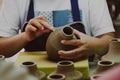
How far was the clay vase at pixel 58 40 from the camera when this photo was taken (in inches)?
32.7

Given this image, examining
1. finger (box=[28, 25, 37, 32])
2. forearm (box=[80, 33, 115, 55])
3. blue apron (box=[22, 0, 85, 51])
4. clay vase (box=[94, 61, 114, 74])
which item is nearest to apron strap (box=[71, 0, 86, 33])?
blue apron (box=[22, 0, 85, 51])

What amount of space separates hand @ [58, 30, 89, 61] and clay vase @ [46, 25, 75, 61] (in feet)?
0.05

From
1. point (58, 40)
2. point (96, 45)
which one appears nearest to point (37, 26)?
point (58, 40)

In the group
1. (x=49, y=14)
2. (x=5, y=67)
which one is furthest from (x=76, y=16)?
(x=5, y=67)

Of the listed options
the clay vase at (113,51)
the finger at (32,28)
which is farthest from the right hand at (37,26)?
Result: the clay vase at (113,51)

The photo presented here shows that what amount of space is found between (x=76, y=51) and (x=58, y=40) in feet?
0.24

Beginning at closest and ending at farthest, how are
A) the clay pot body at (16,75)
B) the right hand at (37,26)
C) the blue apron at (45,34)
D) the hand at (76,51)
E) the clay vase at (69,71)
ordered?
the clay pot body at (16,75), the clay vase at (69,71), the hand at (76,51), the right hand at (37,26), the blue apron at (45,34)

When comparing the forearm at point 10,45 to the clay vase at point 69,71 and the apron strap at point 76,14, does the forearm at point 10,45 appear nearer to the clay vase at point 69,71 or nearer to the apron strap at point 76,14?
the apron strap at point 76,14

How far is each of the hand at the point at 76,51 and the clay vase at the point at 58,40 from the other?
0.05 feet

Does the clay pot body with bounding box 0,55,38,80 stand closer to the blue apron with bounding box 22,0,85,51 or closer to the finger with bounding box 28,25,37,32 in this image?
the finger with bounding box 28,25,37,32

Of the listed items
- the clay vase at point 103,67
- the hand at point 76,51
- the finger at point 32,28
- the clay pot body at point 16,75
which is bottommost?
the clay vase at point 103,67

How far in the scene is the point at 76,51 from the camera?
861mm

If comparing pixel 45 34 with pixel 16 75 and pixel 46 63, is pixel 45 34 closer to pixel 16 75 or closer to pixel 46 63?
pixel 46 63

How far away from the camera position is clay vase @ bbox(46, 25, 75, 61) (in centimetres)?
83
